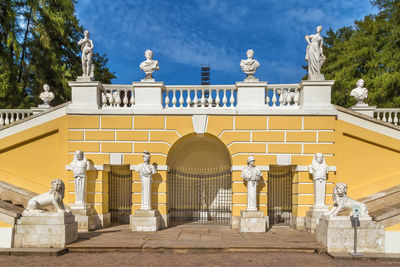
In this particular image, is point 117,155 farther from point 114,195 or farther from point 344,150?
point 344,150

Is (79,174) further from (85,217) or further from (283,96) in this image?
(283,96)

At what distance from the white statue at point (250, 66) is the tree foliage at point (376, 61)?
9925 mm

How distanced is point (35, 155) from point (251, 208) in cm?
805

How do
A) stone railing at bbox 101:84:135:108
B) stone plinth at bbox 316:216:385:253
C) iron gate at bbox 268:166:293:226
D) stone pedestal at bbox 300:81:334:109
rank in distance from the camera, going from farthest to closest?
1. iron gate at bbox 268:166:293:226
2. stone railing at bbox 101:84:135:108
3. stone pedestal at bbox 300:81:334:109
4. stone plinth at bbox 316:216:385:253

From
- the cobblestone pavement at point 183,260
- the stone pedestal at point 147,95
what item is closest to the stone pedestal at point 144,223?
the cobblestone pavement at point 183,260

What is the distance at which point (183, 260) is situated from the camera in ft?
20.0

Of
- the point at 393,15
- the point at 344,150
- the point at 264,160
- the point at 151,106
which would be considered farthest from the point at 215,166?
the point at 393,15

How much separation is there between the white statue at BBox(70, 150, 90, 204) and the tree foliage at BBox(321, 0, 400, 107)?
1598 centimetres

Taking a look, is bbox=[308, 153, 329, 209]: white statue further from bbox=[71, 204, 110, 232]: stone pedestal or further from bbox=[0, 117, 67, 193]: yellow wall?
bbox=[0, 117, 67, 193]: yellow wall

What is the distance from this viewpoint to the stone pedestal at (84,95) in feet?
31.6

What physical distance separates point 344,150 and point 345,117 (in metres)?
1.19

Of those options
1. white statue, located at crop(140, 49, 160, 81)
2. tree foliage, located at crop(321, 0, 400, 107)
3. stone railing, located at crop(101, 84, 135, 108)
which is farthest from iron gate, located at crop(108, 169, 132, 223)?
tree foliage, located at crop(321, 0, 400, 107)

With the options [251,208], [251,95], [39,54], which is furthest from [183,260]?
[39,54]

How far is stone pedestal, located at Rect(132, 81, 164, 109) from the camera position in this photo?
9.66m
